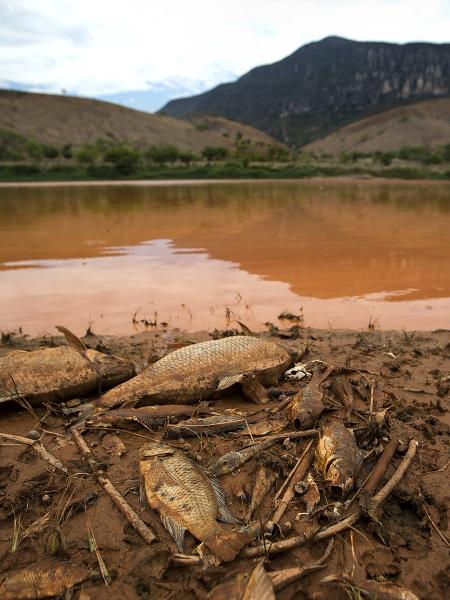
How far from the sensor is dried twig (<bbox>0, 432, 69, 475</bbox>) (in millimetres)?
2568

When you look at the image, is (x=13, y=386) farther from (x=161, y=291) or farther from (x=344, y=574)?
(x=161, y=291)

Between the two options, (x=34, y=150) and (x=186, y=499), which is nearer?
(x=186, y=499)

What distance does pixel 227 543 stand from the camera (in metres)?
1.99

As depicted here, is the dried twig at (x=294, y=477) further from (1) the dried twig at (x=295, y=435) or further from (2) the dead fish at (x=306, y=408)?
(2) the dead fish at (x=306, y=408)

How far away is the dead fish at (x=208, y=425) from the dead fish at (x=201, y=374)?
0.25 metres

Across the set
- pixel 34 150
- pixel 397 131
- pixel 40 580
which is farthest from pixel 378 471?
pixel 397 131

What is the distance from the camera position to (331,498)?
7.66ft

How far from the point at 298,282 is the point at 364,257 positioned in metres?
2.53

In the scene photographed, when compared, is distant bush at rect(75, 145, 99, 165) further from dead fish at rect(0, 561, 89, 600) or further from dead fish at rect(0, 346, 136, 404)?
dead fish at rect(0, 561, 89, 600)

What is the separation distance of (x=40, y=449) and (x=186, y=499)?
3.48 feet

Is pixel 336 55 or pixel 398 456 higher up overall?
pixel 336 55

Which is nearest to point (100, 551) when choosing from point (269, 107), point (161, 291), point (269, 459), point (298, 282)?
point (269, 459)

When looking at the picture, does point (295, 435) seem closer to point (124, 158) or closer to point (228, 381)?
point (228, 381)

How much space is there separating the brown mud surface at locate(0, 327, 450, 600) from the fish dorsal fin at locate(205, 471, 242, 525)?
0.07 meters
